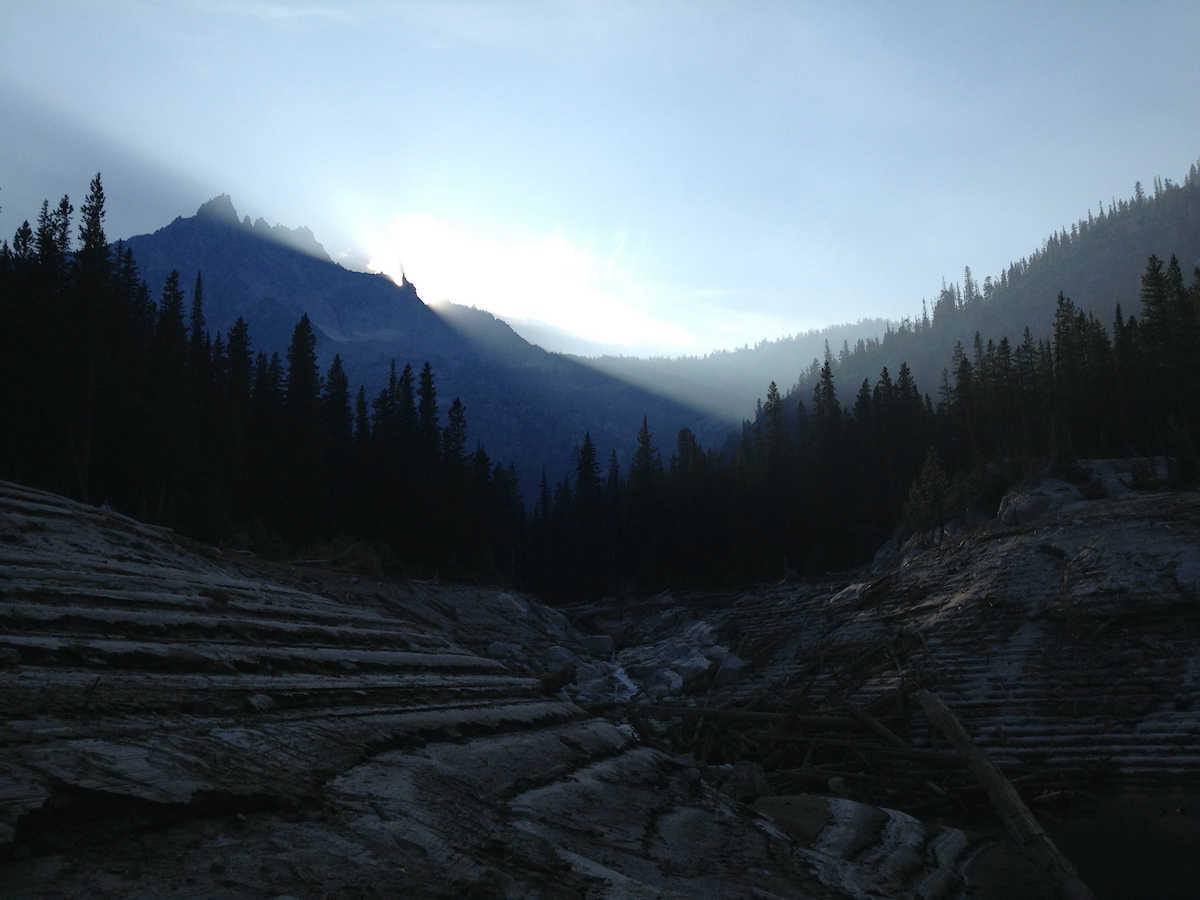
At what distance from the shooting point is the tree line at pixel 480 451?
30.8m

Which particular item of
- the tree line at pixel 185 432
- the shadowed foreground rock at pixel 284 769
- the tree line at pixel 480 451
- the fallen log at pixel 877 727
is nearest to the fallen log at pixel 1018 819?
the shadowed foreground rock at pixel 284 769

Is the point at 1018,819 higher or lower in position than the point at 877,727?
higher

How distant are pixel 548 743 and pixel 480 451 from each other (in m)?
77.1

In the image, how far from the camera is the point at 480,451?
8362cm

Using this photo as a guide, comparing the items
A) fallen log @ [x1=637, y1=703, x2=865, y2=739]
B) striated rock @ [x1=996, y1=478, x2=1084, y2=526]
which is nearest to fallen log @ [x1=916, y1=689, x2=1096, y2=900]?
fallen log @ [x1=637, y1=703, x2=865, y2=739]

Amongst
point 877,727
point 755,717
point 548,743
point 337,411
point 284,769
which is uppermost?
point 337,411

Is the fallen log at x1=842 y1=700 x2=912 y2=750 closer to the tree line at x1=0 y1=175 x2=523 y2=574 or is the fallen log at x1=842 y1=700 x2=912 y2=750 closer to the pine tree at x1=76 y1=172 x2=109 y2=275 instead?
the tree line at x1=0 y1=175 x2=523 y2=574

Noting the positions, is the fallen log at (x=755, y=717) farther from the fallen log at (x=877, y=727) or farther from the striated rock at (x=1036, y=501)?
the striated rock at (x=1036, y=501)

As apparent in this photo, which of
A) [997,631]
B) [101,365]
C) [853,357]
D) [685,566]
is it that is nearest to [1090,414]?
[685,566]

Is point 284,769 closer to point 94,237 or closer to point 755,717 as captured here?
point 755,717

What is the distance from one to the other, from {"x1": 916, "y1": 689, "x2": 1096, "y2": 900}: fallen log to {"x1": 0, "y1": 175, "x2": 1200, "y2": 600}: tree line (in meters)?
25.2

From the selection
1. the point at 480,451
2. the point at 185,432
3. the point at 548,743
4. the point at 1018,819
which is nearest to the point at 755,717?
the point at 1018,819

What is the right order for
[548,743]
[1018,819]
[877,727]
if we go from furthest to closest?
1. [877,727]
2. [1018,819]
3. [548,743]

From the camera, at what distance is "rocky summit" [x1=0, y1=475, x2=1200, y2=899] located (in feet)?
12.3
